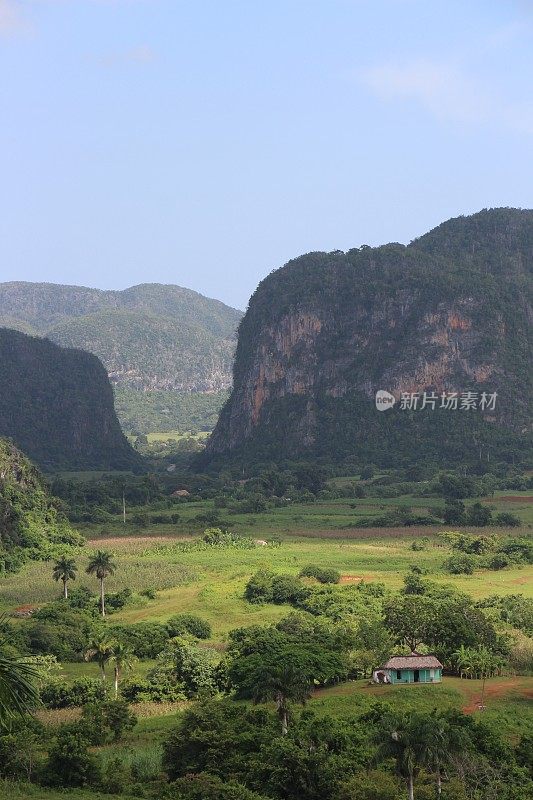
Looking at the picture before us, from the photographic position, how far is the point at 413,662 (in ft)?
116

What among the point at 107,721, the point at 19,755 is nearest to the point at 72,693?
the point at 107,721

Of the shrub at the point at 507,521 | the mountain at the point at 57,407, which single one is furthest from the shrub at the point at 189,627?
the mountain at the point at 57,407

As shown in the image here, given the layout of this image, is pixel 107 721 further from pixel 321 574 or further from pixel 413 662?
pixel 321 574

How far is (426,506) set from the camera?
8688 cm

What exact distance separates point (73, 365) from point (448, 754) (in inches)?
5684

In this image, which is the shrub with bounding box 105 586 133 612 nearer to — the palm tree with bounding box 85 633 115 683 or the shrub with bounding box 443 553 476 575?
the palm tree with bounding box 85 633 115 683

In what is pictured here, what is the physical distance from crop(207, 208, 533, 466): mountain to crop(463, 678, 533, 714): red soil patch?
8657 centimetres

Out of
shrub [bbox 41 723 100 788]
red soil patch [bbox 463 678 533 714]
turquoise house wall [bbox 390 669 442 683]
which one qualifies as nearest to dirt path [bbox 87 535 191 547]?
turquoise house wall [bbox 390 669 442 683]

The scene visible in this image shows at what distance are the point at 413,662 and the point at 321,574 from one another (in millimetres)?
19086

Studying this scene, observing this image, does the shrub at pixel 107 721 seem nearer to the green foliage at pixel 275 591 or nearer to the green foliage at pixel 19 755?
the green foliage at pixel 19 755

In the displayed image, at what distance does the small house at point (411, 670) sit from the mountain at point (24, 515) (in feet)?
101

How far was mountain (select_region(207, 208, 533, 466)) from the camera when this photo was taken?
128 meters

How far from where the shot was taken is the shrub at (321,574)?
54062mm


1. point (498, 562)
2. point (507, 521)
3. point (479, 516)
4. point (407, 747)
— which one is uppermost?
point (407, 747)
